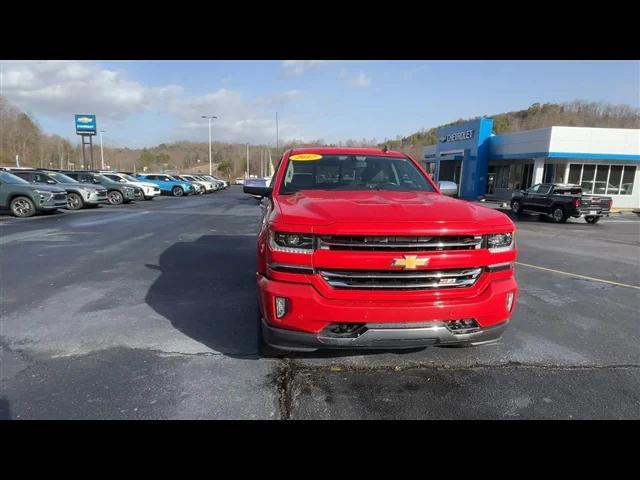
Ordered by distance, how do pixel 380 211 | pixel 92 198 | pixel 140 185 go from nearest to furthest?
pixel 380 211 < pixel 92 198 < pixel 140 185

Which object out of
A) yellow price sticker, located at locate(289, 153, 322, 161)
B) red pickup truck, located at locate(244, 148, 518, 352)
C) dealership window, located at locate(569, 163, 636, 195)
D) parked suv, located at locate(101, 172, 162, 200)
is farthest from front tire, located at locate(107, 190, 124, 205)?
dealership window, located at locate(569, 163, 636, 195)

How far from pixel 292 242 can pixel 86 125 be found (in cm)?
5445

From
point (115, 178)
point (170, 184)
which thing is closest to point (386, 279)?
point (115, 178)

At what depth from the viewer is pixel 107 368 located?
10.8ft

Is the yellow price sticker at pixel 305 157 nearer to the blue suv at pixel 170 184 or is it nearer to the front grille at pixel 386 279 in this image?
the front grille at pixel 386 279

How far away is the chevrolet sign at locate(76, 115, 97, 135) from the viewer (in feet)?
154

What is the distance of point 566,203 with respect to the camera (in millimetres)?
16516

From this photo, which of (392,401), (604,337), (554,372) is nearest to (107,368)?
(392,401)

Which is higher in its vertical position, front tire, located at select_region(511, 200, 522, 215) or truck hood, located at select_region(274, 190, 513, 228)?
truck hood, located at select_region(274, 190, 513, 228)

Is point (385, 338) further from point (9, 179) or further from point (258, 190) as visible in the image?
point (9, 179)

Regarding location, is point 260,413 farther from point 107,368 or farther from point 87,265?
point 87,265

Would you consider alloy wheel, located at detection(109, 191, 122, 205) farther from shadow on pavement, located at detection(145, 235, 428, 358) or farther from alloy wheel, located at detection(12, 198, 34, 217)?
shadow on pavement, located at detection(145, 235, 428, 358)

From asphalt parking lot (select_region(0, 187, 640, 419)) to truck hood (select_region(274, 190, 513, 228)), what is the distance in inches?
51.5
